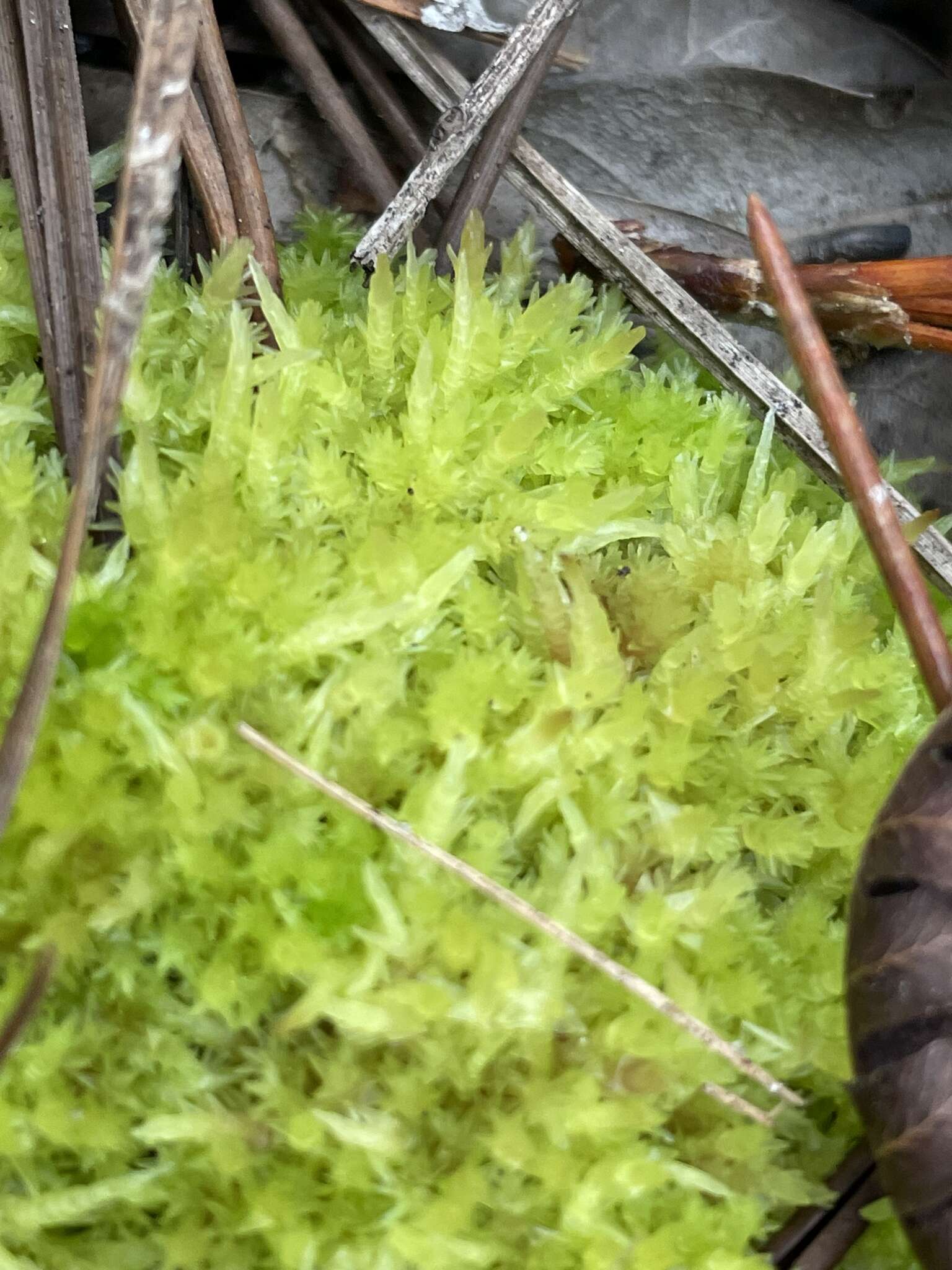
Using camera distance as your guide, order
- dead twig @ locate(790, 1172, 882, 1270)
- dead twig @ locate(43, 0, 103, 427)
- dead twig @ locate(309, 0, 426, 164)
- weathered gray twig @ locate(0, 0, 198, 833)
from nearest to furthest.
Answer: weathered gray twig @ locate(0, 0, 198, 833) → dead twig @ locate(790, 1172, 882, 1270) → dead twig @ locate(43, 0, 103, 427) → dead twig @ locate(309, 0, 426, 164)

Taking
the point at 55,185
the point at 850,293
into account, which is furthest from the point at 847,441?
the point at 55,185

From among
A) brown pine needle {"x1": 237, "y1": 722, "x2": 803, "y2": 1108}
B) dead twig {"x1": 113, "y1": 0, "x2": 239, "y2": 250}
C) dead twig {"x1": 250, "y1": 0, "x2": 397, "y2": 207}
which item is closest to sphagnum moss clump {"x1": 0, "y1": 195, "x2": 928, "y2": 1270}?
brown pine needle {"x1": 237, "y1": 722, "x2": 803, "y2": 1108}

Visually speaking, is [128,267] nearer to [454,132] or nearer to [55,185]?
[55,185]

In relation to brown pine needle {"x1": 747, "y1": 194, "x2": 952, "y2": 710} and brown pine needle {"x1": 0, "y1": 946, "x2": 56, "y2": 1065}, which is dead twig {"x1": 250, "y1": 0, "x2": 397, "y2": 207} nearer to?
brown pine needle {"x1": 747, "y1": 194, "x2": 952, "y2": 710}

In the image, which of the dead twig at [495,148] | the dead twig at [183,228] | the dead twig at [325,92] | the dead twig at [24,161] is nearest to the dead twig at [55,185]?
the dead twig at [24,161]

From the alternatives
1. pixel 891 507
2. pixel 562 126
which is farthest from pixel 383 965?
pixel 562 126

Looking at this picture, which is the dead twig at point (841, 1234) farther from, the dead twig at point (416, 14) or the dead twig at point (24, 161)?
the dead twig at point (416, 14)
